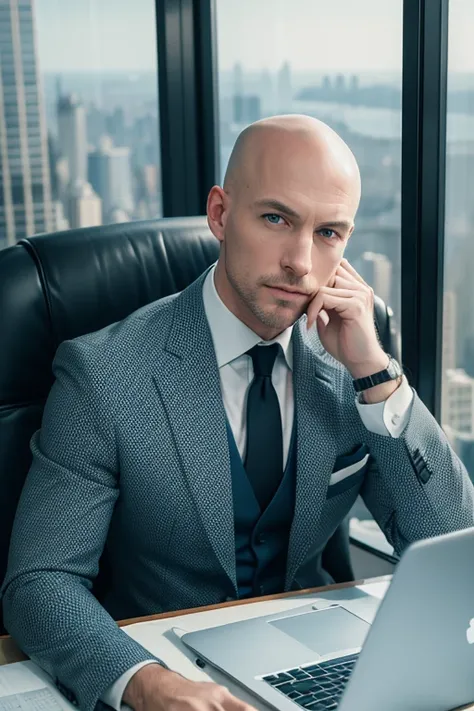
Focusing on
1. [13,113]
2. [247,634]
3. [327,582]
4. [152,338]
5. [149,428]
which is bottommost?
[327,582]

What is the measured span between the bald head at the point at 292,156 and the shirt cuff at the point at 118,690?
0.72m

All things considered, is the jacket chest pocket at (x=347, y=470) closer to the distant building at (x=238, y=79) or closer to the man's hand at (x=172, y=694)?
the man's hand at (x=172, y=694)

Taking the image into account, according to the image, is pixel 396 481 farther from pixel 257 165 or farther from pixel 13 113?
pixel 13 113

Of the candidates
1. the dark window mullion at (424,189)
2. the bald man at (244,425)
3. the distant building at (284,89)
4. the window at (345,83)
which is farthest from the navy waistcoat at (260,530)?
the distant building at (284,89)

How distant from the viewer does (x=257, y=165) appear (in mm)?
1461

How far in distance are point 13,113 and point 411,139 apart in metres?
1.06

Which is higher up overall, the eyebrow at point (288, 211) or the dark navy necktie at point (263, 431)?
the eyebrow at point (288, 211)

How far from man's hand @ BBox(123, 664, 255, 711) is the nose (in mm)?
605

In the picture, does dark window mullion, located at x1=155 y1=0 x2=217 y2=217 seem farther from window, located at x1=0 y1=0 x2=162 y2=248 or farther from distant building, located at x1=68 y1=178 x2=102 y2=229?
distant building, located at x1=68 y1=178 x2=102 y2=229

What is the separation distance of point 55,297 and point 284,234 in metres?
0.42

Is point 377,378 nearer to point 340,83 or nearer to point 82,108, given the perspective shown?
point 340,83

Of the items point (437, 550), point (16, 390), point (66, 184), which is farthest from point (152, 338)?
point (66, 184)

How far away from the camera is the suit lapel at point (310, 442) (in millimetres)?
1515

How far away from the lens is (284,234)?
1451 millimetres
